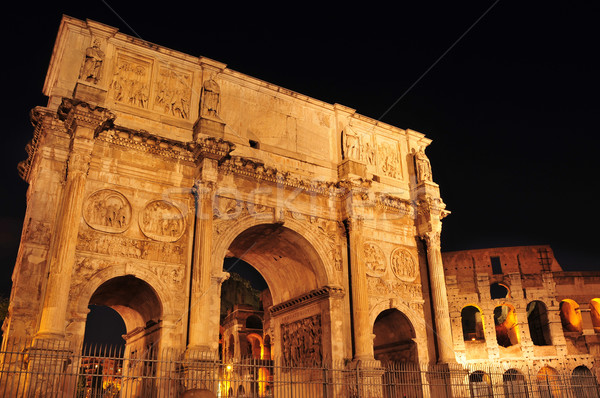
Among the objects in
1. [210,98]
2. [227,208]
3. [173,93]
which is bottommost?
[227,208]

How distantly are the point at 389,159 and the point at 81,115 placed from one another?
11.1 m

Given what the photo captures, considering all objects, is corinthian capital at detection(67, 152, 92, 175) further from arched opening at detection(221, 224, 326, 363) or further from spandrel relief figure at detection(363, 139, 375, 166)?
spandrel relief figure at detection(363, 139, 375, 166)

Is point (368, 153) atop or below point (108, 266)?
atop

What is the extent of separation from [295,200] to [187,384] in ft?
21.8

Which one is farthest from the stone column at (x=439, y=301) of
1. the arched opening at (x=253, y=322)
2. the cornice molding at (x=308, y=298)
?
the arched opening at (x=253, y=322)

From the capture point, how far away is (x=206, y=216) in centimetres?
1408

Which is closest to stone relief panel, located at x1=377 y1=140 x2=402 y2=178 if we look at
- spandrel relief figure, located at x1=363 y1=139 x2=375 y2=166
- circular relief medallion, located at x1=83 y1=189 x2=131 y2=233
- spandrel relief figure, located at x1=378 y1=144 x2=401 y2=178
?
spandrel relief figure, located at x1=378 y1=144 x2=401 y2=178

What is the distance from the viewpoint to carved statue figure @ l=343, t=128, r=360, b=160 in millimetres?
17859

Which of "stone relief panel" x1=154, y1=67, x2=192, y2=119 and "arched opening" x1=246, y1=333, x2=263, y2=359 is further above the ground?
"stone relief panel" x1=154, y1=67, x2=192, y2=119

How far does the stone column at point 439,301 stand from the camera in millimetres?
17156

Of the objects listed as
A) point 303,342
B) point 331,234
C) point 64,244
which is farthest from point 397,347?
point 64,244

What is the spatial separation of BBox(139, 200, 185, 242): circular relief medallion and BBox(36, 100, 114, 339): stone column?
6.05 ft

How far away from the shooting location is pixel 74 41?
14.3 m

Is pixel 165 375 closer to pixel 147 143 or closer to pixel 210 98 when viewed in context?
pixel 147 143
